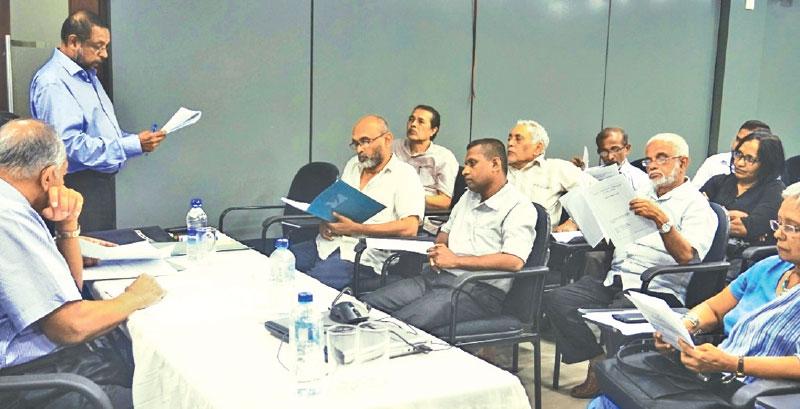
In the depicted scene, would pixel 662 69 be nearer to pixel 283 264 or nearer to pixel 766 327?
pixel 766 327

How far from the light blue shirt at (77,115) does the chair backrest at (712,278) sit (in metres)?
2.70

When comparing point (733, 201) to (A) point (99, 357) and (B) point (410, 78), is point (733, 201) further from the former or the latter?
(A) point (99, 357)

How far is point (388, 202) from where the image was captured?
3826mm

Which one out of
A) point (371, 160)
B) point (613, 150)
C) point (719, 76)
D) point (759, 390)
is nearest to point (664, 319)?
point (759, 390)

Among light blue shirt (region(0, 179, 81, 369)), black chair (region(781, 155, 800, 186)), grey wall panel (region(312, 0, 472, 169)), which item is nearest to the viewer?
light blue shirt (region(0, 179, 81, 369))

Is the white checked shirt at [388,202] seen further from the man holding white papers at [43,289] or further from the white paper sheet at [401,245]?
the man holding white papers at [43,289]

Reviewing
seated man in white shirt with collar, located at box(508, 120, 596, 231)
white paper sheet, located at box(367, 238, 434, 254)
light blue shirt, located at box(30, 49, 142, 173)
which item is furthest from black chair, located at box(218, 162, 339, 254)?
white paper sheet, located at box(367, 238, 434, 254)

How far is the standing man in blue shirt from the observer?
3547mm

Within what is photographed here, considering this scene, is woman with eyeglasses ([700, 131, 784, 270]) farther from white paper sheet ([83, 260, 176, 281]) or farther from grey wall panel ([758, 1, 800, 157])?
grey wall panel ([758, 1, 800, 157])

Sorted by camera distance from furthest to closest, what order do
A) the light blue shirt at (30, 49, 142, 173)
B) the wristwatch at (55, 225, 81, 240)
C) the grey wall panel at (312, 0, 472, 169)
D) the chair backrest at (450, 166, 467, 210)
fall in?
the grey wall panel at (312, 0, 472, 169)
the chair backrest at (450, 166, 467, 210)
the light blue shirt at (30, 49, 142, 173)
the wristwatch at (55, 225, 81, 240)

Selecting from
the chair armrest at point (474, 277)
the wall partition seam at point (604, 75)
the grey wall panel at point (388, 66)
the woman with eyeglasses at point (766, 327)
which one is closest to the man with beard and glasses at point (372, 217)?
the chair armrest at point (474, 277)

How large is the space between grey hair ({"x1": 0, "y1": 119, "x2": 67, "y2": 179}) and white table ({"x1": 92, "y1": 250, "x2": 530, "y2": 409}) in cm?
51

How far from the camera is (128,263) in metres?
2.83

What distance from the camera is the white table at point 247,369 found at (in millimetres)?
1610
